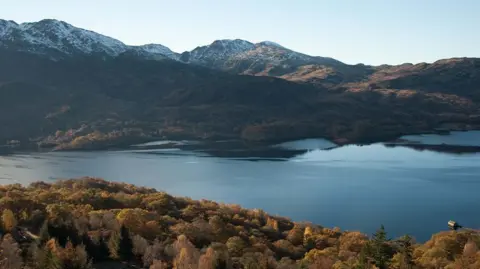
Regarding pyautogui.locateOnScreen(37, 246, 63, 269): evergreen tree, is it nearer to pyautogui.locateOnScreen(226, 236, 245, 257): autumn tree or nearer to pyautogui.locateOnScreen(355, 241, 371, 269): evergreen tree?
pyautogui.locateOnScreen(226, 236, 245, 257): autumn tree

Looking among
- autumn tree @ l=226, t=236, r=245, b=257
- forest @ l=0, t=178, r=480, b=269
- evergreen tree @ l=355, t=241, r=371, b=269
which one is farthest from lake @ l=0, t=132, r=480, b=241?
autumn tree @ l=226, t=236, r=245, b=257

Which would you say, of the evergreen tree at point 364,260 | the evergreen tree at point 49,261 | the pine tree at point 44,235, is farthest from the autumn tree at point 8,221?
the evergreen tree at point 364,260

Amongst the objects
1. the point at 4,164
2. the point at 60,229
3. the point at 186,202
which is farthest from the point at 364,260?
the point at 4,164

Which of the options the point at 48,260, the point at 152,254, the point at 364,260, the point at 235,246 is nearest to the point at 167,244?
the point at 152,254

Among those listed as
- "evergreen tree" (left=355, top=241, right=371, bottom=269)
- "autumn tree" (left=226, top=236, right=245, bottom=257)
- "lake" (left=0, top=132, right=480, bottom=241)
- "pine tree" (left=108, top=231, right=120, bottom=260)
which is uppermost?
"pine tree" (left=108, top=231, right=120, bottom=260)

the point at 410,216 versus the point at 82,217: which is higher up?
the point at 82,217

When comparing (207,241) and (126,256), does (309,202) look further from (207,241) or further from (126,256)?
(126,256)

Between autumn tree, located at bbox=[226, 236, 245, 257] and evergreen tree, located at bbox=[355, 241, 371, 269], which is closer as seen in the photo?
evergreen tree, located at bbox=[355, 241, 371, 269]
